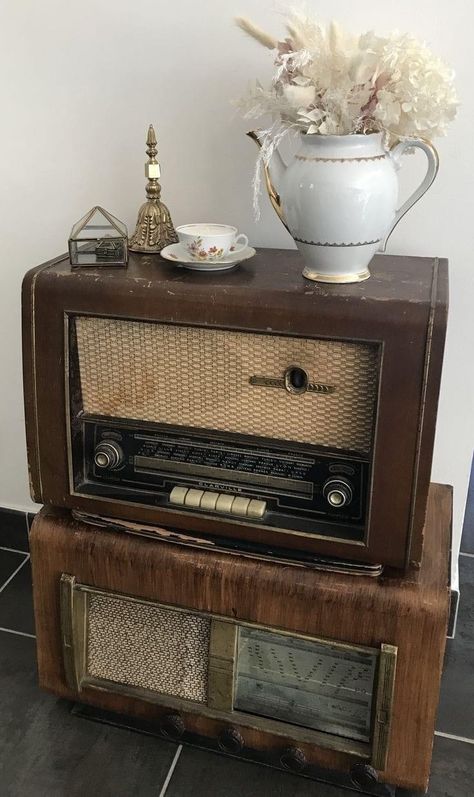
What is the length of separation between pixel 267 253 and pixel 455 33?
473 millimetres

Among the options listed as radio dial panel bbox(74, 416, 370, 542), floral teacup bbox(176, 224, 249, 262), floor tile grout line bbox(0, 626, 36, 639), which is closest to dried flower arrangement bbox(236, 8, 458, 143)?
floral teacup bbox(176, 224, 249, 262)

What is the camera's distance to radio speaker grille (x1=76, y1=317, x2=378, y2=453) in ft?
3.62

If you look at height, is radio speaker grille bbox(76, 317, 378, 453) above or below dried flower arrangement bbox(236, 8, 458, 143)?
below

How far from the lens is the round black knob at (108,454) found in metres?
1.26

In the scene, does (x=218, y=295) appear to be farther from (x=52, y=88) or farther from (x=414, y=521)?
(x=52, y=88)

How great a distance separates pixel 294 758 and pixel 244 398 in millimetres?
629

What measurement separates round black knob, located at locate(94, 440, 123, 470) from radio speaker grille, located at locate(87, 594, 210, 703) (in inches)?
9.8

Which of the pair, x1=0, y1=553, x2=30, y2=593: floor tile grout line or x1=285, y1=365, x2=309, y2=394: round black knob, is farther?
x1=0, y1=553, x2=30, y2=593: floor tile grout line

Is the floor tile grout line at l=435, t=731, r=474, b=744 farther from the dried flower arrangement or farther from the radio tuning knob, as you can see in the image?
the dried flower arrangement

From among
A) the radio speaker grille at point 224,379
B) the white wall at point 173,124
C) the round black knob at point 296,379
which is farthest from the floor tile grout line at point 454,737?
the round black knob at point 296,379


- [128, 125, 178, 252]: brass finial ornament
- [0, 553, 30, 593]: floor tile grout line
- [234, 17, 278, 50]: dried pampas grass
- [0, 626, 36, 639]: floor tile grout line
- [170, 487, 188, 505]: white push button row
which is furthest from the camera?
[0, 553, 30, 593]: floor tile grout line

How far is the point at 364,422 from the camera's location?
1.12 m

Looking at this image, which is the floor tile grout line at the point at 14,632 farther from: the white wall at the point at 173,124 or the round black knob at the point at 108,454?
the white wall at the point at 173,124

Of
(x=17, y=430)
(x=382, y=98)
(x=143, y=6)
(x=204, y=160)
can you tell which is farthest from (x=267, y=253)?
(x=17, y=430)
